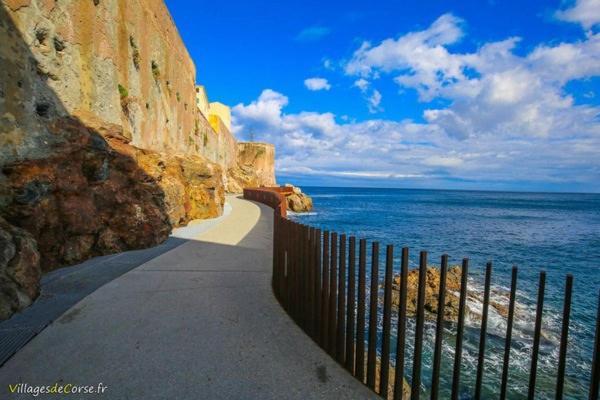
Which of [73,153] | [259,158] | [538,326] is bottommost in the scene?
[538,326]

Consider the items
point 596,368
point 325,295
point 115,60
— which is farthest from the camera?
point 115,60

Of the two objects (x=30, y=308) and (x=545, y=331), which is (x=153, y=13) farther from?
(x=545, y=331)

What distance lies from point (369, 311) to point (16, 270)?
5062mm

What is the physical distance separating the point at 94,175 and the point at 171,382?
23.0 ft

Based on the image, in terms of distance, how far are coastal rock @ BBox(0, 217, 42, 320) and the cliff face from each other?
0.02m

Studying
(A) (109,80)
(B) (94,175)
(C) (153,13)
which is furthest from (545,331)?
(C) (153,13)

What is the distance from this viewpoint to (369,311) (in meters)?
4.14

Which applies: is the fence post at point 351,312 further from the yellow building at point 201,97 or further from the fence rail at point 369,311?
the yellow building at point 201,97

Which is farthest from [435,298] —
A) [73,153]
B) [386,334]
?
[73,153]

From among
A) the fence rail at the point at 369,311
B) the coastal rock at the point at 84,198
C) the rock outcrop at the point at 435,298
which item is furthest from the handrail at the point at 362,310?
the coastal rock at the point at 84,198

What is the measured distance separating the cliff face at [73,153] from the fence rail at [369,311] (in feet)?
13.1

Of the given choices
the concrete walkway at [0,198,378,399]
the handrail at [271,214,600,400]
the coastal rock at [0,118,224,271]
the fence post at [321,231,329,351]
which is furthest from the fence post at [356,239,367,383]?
the coastal rock at [0,118,224,271]

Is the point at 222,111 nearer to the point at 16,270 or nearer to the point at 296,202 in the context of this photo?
the point at 296,202

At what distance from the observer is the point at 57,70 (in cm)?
1052
